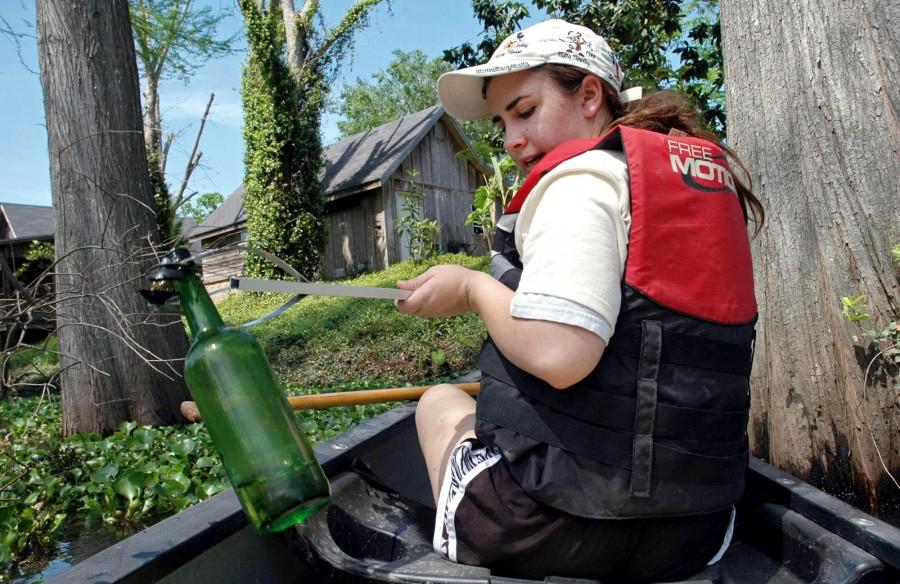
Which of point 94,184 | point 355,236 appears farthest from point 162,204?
point 94,184

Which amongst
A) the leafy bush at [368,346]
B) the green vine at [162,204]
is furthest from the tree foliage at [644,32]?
the green vine at [162,204]

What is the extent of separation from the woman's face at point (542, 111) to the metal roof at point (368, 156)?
17.7 meters

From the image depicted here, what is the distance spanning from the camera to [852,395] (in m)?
1.91

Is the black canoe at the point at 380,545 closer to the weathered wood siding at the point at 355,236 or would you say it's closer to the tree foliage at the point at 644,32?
the tree foliage at the point at 644,32

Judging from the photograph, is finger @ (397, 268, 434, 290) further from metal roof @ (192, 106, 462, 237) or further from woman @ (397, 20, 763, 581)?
metal roof @ (192, 106, 462, 237)

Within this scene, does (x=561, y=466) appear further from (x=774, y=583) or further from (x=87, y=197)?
(x=87, y=197)

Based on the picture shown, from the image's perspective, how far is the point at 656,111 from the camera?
1457 millimetres

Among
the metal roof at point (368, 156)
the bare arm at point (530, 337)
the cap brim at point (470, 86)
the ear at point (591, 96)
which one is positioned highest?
the metal roof at point (368, 156)

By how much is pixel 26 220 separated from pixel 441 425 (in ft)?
93.5

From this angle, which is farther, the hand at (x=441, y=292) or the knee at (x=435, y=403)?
the knee at (x=435, y=403)

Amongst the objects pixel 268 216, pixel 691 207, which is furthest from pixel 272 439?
pixel 268 216

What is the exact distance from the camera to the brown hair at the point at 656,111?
144 centimetres

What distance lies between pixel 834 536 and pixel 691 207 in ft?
2.46

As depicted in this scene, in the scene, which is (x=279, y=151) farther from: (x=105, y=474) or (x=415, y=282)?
(x=415, y=282)
